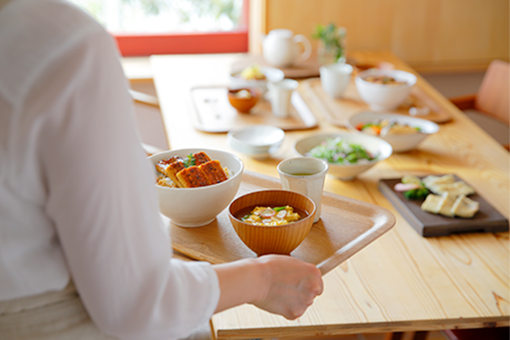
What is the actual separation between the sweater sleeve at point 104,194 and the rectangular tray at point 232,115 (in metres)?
1.08

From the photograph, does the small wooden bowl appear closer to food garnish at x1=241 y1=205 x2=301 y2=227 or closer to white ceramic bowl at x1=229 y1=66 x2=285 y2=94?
white ceramic bowl at x1=229 y1=66 x2=285 y2=94

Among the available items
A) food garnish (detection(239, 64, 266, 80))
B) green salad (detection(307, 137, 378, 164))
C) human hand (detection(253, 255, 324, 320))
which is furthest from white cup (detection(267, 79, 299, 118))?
human hand (detection(253, 255, 324, 320))

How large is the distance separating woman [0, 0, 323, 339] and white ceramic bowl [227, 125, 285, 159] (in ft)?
2.57

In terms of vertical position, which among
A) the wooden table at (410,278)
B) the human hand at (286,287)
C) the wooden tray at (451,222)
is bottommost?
the wooden table at (410,278)

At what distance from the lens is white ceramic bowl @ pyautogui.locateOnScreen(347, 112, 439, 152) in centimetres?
148

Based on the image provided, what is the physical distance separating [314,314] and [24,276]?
482mm

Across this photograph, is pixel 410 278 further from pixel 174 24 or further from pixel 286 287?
pixel 174 24

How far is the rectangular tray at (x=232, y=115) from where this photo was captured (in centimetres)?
170

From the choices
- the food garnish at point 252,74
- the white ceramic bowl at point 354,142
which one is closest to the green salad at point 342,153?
the white ceramic bowl at point 354,142

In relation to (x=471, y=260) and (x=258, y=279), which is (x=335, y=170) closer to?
(x=471, y=260)

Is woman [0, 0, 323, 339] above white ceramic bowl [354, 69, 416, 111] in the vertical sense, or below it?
above

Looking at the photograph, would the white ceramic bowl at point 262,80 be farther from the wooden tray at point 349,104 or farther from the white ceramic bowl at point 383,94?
the white ceramic bowl at point 383,94

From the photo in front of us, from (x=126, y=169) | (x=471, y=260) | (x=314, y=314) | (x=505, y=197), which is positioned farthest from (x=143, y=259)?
(x=505, y=197)

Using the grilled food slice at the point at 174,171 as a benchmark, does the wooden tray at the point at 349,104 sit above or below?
below
